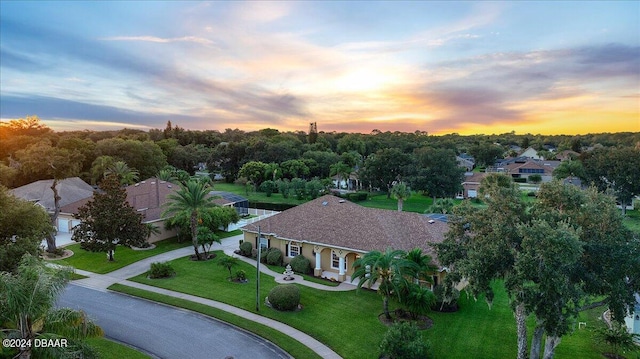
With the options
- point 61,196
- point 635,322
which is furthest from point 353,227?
point 61,196

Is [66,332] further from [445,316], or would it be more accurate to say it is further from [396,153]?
[396,153]

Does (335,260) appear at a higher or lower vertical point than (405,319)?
higher

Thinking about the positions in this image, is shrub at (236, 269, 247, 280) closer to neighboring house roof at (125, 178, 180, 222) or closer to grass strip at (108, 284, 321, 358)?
grass strip at (108, 284, 321, 358)

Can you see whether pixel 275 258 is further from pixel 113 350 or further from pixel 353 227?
pixel 113 350

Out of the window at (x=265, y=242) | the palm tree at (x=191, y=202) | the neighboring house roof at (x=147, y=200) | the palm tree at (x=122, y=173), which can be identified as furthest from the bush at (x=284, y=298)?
the palm tree at (x=122, y=173)

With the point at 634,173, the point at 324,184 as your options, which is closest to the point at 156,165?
the point at 324,184

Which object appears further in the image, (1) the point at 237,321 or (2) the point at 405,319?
(2) the point at 405,319

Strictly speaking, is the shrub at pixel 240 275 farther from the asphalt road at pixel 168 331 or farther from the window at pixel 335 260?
the window at pixel 335 260

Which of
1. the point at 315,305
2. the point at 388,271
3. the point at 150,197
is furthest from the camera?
the point at 150,197
